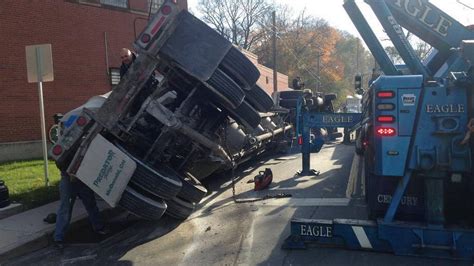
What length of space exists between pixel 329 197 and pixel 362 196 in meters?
0.55

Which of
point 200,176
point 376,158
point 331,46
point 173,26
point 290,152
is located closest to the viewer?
point 376,158

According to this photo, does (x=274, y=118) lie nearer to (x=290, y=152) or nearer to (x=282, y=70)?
(x=290, y=152)

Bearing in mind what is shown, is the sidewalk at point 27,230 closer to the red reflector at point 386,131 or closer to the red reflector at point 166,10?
the red reflector at point 166,10

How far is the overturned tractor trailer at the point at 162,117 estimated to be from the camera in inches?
207

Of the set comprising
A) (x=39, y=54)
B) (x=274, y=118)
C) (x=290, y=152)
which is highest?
(x=39, y=54)

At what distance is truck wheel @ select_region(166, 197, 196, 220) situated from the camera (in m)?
6.05

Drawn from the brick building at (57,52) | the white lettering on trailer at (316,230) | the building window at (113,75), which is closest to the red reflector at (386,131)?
the white lettering on trailer at (316,230)

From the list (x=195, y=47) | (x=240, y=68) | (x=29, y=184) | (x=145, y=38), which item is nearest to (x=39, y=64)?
(x=29, y=184)

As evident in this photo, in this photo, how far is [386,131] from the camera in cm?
451

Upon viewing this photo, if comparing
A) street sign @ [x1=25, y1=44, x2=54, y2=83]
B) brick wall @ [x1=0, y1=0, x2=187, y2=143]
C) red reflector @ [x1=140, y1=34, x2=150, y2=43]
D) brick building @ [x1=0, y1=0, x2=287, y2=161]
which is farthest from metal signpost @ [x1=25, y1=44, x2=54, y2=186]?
brick building @ [x1=0, y1=0, x2=287, y2=161]

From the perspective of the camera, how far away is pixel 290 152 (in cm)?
1477

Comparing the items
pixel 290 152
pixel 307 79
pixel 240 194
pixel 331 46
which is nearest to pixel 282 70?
pixel 307 79

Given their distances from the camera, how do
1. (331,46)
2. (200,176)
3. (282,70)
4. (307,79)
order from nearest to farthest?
(200,176)
(282,70)
(307,79)
(331,46)

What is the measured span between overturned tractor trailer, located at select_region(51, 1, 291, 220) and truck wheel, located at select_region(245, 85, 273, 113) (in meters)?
0.01
